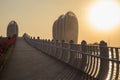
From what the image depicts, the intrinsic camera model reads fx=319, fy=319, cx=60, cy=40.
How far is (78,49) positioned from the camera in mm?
18422

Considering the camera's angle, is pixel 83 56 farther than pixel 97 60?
Yes

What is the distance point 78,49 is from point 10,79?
17.7ft

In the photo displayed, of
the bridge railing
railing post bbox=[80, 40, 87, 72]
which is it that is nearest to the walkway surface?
railing post bbox=[80, 40, 87, 72]

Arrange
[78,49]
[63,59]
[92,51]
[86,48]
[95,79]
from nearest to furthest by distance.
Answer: [95,79] → [92,51] → [86,48] → [78,49] → [63,59]

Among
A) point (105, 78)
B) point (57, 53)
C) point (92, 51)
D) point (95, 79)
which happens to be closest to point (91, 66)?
point (92, 51)

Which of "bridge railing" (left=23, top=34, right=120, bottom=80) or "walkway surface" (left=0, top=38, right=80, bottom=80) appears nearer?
"bridge railing" (left=23, top=34, right=120, bottom=80)

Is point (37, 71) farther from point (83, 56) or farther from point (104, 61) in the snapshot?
point (104, 61)

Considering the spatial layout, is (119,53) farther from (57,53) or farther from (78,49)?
(57,53)

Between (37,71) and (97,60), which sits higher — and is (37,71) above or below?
below

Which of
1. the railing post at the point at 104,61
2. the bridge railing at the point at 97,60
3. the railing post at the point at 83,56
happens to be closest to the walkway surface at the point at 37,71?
the railing post at the point at 83,56

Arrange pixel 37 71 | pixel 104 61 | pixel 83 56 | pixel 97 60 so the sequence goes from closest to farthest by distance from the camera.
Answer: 1. pixel 104 61
2. pixel 97 60
3. pixel 83 56
4. pixel 37 71

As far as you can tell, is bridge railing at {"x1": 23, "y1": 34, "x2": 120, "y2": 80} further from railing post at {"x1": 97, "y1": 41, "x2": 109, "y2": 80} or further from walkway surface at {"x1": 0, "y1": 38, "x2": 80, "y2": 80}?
walkway surface at {"x1": 0, "y1": 38, "x2": 80, "y2": 80}

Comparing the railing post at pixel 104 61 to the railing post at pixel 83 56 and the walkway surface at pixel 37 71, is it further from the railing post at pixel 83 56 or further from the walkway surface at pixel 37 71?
the railing post at pixel 83 56

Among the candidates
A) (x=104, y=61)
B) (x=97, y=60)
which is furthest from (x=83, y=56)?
(x=104, y=61)
